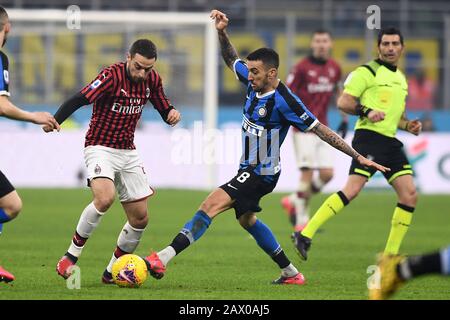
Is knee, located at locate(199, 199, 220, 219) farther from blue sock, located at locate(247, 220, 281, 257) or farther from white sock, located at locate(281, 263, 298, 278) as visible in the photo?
white sock, located at locate(281, 263, 298, 278)

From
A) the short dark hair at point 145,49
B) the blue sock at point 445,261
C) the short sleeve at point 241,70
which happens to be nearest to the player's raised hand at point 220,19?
the short sleeve at point 241,70

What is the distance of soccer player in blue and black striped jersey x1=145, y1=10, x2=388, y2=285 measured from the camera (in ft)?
27.9

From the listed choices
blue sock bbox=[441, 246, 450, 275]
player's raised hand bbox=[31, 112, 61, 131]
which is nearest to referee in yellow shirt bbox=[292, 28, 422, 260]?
player's raised hand bbox=[31, 112, 61, 131]

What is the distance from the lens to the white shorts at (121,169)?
8.66 meters

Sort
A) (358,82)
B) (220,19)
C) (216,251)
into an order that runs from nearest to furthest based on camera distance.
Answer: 1. (220,19)
2. (358,82)
3. (216,251)

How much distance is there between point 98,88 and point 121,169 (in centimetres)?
76

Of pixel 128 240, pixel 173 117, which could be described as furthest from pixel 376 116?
pixel 128 240

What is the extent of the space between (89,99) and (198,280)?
75.1 inches

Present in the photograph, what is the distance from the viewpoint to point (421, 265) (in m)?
6.02

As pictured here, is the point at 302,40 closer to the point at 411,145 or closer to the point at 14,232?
the point at 411,145

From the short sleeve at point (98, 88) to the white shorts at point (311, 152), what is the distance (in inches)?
248

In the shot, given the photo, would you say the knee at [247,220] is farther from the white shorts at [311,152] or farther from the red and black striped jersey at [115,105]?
the white shorts at [311,152]

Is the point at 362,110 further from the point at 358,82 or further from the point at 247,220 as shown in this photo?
the point at 247,220
